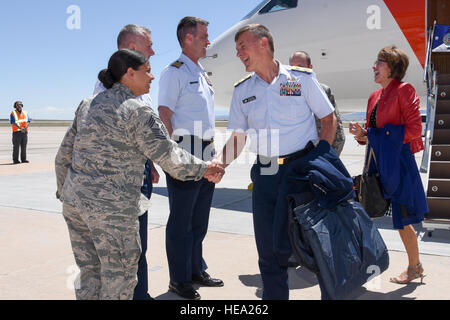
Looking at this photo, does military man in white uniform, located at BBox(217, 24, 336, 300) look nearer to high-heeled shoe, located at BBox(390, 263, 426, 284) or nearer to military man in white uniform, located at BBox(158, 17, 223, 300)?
military man in white uniform, located at BBox(158, 17, 223, 300)

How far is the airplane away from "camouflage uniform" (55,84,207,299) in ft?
20.0

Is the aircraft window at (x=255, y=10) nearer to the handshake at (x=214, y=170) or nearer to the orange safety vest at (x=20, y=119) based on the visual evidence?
the handshake at (x=214, y=170)

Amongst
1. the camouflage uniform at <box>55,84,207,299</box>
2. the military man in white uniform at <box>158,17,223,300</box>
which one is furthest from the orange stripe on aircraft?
the camouflage uniform at <box>55,84,207,299</box>

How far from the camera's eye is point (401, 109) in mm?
3598

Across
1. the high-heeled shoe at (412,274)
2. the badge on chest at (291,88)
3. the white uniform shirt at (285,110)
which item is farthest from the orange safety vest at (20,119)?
the high-heeled shoe at (412,274)

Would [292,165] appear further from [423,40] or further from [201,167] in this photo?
[423,40]

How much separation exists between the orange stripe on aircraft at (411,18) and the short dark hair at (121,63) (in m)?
6.21

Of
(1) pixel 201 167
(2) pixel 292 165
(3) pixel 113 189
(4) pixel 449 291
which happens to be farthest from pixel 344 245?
(4) pixel 449 291

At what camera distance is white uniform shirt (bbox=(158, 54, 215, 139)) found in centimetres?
345

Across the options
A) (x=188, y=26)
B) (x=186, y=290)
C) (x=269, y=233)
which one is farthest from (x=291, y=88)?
(x=186, y=290)

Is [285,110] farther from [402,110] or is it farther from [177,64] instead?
[402,110]

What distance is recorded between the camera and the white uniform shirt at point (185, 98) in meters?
3.45

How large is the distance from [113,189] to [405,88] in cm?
249
